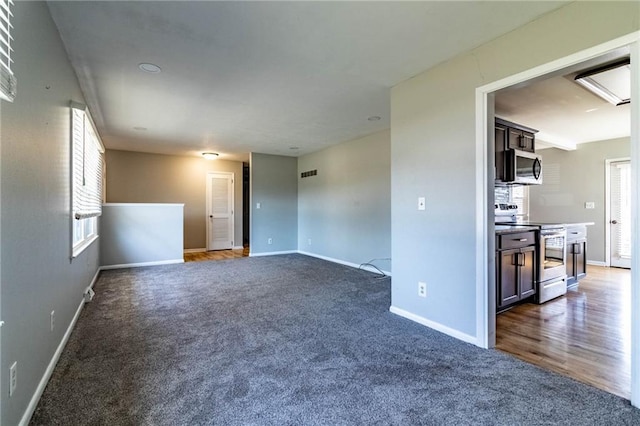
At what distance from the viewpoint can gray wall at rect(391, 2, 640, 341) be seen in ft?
6.80

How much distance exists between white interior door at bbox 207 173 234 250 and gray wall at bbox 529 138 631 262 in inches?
286

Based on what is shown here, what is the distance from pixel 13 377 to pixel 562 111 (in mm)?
5599

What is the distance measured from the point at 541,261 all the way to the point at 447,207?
5.63ft

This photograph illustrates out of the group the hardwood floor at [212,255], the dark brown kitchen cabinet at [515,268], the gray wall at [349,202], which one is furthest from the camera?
the hardwood floor at [212,255]

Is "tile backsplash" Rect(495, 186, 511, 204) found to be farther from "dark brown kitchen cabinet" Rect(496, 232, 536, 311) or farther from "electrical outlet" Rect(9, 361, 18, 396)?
"electrical outlet" Rect(9, 361, 18, 396)

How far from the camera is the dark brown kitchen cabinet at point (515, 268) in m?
3.01

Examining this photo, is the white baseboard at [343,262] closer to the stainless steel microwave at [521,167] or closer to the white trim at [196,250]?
the stainless steel microwave at [521,167]

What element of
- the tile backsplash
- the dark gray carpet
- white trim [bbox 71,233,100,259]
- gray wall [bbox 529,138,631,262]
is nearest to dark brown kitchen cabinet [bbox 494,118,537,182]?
the tile backsplash

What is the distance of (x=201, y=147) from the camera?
21.3ft

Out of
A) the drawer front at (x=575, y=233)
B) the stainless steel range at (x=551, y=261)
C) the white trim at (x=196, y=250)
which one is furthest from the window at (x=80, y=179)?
the drawer front at (x=575, y=233)

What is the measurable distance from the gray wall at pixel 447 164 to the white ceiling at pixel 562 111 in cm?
31

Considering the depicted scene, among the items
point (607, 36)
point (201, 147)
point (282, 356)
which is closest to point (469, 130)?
point (607, 36)

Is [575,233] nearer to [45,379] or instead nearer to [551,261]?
[551,261]

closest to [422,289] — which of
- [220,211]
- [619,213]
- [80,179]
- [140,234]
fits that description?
[80,179]
